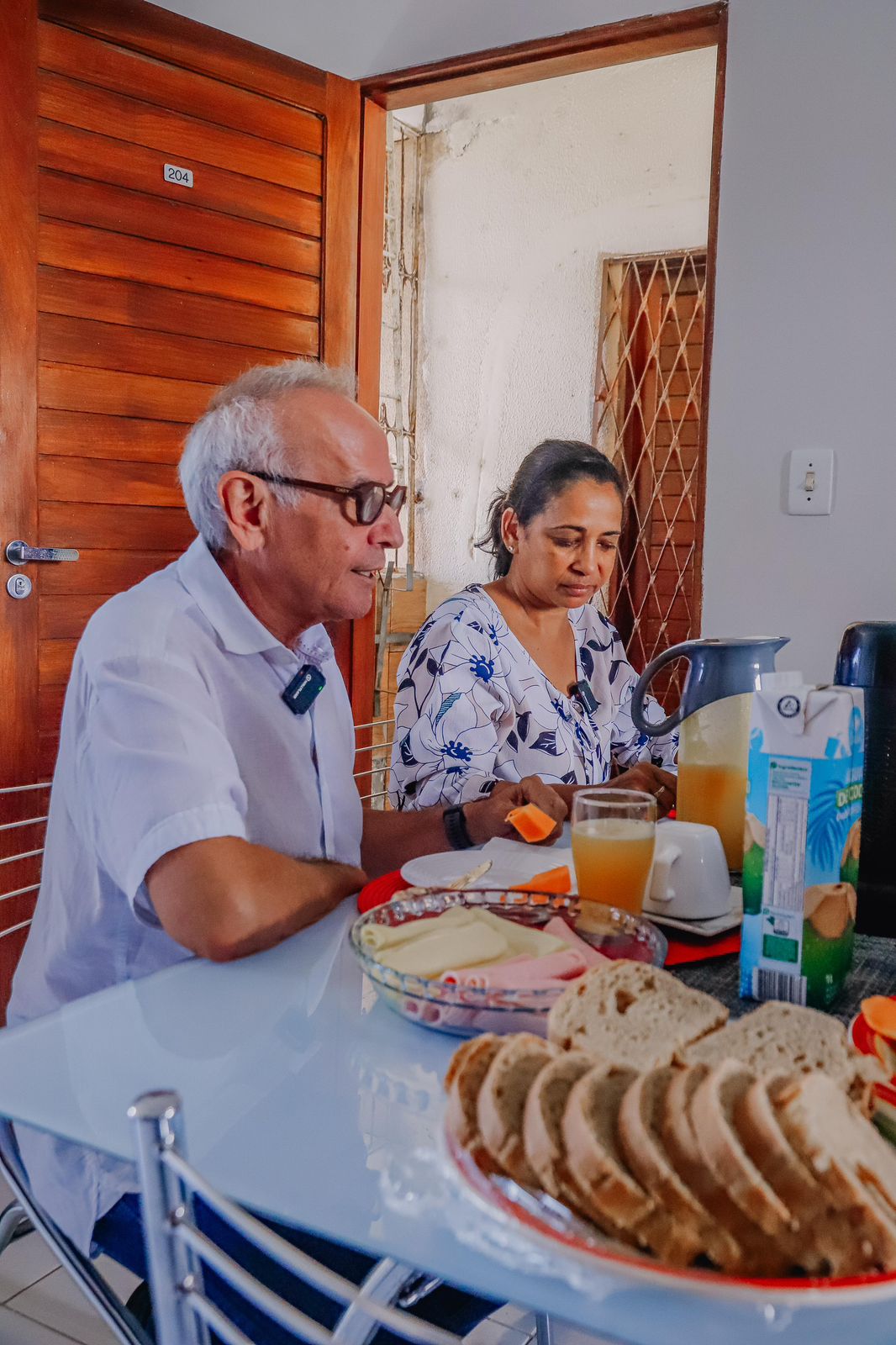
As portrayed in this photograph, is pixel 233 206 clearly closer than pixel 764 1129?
No

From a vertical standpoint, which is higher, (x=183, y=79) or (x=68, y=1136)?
(x=183, y=79)

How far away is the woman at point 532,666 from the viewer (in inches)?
74.5

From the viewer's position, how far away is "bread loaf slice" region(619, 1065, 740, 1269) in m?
0.46

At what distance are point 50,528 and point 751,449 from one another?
4.87 ft

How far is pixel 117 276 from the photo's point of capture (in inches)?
93.7

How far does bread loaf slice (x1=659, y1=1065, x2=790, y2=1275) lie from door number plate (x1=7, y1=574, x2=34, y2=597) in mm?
1994

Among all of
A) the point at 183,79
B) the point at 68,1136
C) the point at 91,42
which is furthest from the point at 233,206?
the point at 68,1136

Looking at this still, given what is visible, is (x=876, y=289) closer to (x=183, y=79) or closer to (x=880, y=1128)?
(x=183, y=79)

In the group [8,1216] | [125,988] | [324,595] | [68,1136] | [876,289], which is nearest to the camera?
[68,1136]

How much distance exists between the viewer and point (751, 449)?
2326mm

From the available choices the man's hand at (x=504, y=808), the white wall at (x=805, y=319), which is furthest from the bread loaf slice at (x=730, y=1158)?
the white wall at (x=805, y=319)

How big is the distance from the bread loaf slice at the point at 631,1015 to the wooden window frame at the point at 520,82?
1807 mm

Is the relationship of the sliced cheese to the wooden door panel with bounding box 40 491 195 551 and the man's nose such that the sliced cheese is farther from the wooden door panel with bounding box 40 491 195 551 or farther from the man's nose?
the wooden door panel with bounding box 40 491 195 551

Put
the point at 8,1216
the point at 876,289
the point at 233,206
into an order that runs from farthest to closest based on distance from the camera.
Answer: the point at 233,206 < the point at 876,289 < the point at 8,1216
